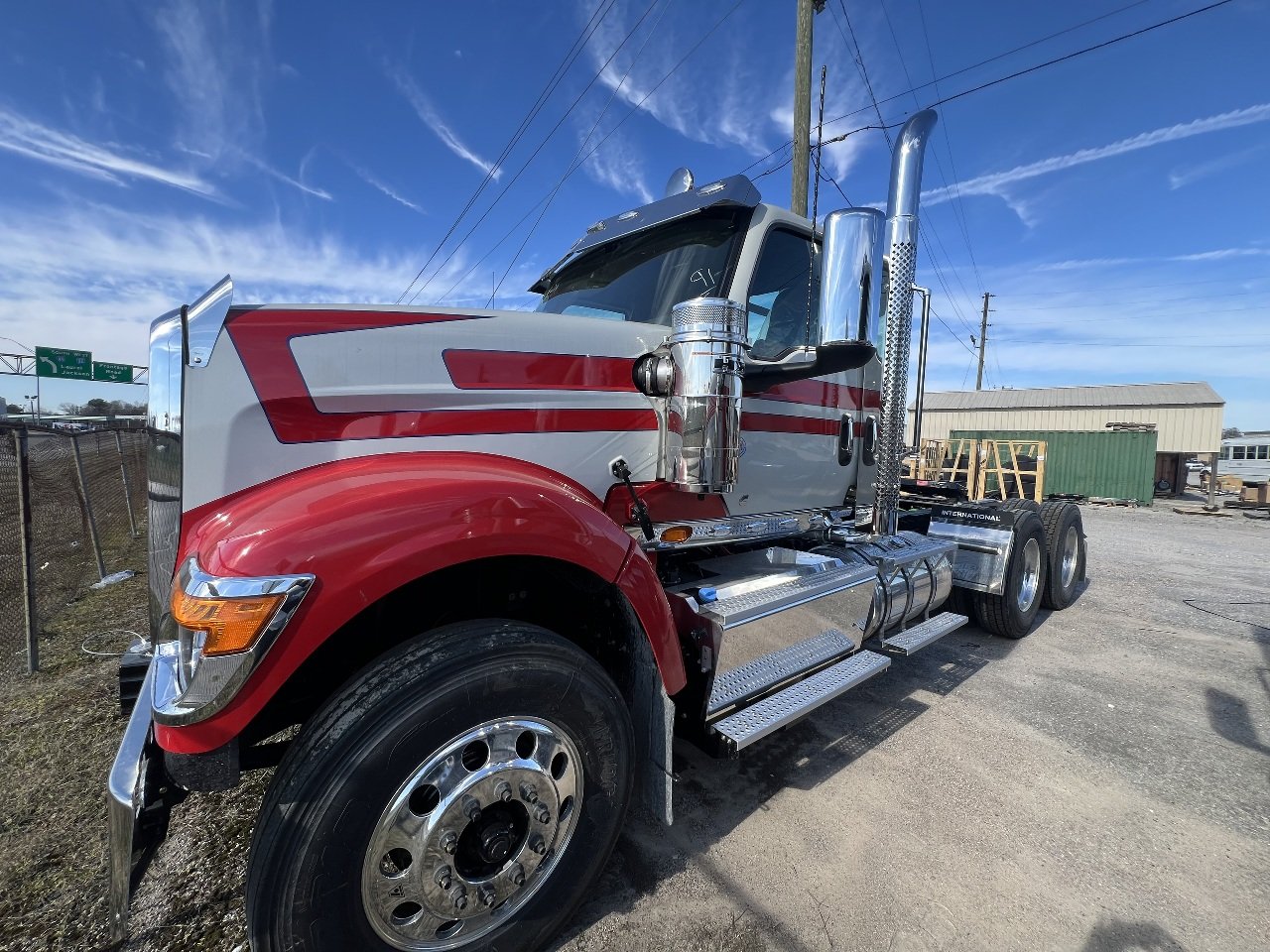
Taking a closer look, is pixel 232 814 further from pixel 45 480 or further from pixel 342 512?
pixel 45 480

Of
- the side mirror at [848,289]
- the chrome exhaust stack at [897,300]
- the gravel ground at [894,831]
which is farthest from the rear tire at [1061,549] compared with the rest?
the side mirror at [848,289]

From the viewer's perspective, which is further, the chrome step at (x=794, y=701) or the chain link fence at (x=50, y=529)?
the chain link fence at (x=50, y=529)

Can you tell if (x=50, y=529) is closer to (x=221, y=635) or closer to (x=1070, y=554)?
(x=221, y=635)

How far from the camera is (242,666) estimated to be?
4.46ft

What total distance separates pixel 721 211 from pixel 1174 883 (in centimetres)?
317

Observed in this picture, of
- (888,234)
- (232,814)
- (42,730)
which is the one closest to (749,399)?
(888,234)

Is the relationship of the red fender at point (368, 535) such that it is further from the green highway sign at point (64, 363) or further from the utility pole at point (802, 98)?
the green highway sign at point (64, 363)

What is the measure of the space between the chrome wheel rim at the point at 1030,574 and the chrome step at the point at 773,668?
3.01 meters

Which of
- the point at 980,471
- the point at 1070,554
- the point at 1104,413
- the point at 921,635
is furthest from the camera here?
the point at 1104,413

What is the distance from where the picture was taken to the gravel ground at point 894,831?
78.9 inches

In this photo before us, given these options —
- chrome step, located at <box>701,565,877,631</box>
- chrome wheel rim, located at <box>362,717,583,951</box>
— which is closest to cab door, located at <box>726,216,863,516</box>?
chrome step, located at <box>701,565,877,631</box>

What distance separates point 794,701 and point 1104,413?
34.3 metres

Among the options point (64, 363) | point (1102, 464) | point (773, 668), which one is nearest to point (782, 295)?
point (773, 668)

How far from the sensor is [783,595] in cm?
275
